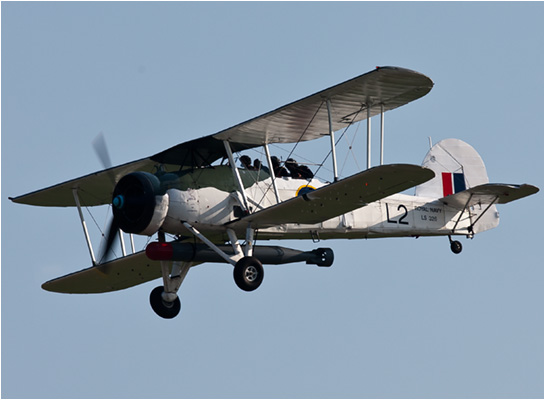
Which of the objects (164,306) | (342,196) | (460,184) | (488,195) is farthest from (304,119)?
(460,184)

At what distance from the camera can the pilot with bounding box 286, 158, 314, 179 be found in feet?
68.2

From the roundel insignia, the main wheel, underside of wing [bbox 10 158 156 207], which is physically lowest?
the main wheel

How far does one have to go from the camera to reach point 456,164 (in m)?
24.3

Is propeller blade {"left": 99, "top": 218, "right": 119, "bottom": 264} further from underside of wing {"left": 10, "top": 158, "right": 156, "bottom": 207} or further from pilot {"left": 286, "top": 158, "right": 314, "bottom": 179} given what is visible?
pilot {"left": 286, "top": 158, "right": 314, "bottom": 179}

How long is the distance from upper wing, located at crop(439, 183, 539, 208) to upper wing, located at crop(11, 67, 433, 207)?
117 inches

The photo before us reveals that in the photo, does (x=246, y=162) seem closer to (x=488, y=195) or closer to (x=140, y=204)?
(x=140, y=204)

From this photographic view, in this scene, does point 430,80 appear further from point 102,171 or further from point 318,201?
point 102,171

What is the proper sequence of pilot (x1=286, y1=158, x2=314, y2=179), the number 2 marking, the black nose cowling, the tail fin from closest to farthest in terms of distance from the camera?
the black nose cowling, pilot (x1=286, y1=158, x2=314, y2=179), the number 2 marking, the tail fin

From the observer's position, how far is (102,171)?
69.9 feet

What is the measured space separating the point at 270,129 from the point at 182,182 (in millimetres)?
1839

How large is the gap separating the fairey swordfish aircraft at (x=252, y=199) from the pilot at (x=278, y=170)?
0.02 meters

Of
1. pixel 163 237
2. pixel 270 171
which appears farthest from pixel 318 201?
pixel 163 237

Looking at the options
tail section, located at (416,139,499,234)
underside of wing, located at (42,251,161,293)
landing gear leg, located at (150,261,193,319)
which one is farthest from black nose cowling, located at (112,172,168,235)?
tail section, located at (416,139,499,234)

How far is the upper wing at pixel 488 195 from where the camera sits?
2115 cm
